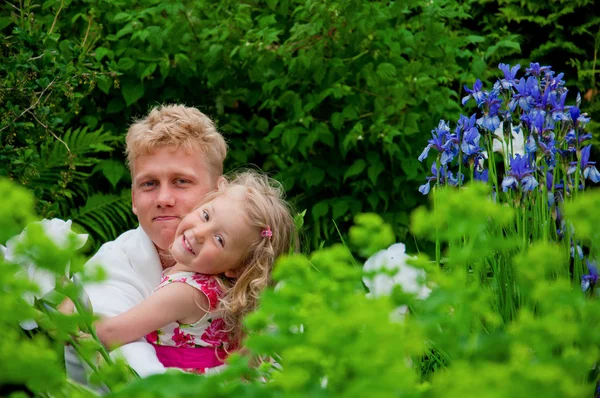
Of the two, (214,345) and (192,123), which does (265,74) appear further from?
(214,345)

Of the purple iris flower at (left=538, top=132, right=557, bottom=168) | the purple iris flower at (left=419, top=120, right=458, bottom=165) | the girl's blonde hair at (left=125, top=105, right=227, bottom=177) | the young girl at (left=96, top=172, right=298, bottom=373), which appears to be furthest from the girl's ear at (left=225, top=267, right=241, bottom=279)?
the purple iris flower at (left=538, top=132, right=557, bottom=168)

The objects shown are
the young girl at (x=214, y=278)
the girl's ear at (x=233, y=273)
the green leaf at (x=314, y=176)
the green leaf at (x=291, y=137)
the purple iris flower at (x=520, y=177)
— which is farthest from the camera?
the green leaf at (x=314, y=176)

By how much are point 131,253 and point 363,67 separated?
189cm

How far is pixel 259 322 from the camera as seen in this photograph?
899 millimetres

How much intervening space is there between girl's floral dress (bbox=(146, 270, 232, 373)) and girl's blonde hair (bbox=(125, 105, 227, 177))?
43 centimetres

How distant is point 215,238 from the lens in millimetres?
2229

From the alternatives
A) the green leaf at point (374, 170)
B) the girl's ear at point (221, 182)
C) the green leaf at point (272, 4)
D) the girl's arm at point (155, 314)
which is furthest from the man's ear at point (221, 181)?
the green leaf at point (272, 4)

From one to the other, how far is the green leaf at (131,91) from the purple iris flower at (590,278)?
260 cm

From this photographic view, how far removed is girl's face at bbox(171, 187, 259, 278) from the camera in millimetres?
2227

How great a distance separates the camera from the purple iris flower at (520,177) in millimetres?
1992

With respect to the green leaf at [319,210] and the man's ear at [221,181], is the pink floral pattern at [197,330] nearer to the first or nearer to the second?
the man's ear at [221,181]

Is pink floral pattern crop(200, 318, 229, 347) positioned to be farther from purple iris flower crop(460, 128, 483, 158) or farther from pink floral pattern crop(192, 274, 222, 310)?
purple iris flower crop(460, 128, 483, 158)

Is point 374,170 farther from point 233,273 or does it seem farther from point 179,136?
point 233,273

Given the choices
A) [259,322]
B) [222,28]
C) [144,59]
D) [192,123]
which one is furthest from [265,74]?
[259,322]
